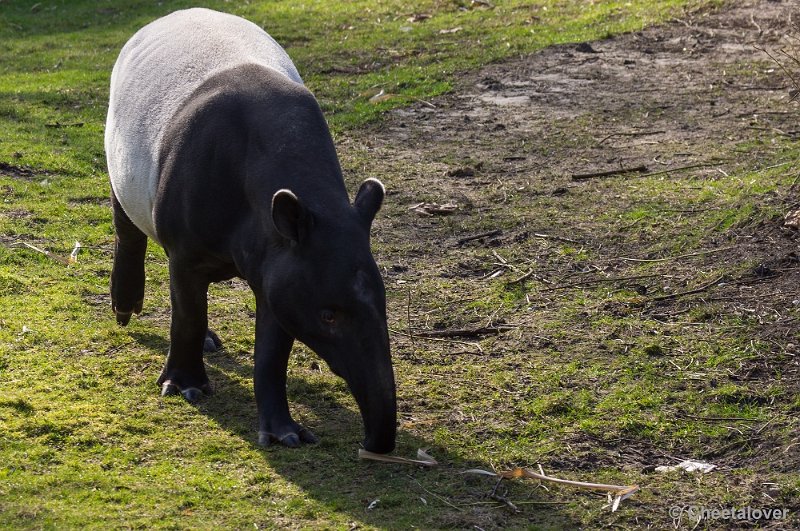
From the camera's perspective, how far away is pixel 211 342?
635 cm

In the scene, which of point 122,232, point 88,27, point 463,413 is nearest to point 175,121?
point 122,232

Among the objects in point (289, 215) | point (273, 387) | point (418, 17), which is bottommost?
point (418, 17)

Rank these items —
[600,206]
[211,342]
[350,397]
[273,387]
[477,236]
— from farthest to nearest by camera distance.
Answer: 1. [600,206]
2. [477,236]
3. [211,342]
4. [350,397]
5. [273,387]

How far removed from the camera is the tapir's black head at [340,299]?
4.62 meters

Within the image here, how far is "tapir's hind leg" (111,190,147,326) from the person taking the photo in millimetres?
6500

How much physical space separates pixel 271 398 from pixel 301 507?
78 centimetres

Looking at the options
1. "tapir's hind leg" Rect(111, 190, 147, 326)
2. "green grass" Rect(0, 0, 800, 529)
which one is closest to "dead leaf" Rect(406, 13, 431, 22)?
"green grass" Rect(0, 0, 800, 529)

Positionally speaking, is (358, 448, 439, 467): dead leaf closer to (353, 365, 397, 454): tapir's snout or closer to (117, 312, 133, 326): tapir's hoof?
(353, 365, 397, 454): tapir's snout

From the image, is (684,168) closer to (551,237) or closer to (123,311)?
(551,237)

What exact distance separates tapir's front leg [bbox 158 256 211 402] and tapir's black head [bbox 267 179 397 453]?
762 mm

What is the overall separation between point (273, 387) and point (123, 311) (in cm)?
168

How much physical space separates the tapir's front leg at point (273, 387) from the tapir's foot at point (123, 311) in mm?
1536

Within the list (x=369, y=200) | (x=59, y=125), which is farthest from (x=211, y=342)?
(x=59, y=125)

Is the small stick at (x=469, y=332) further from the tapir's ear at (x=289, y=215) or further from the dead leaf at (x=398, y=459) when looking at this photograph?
the tapir's ear at (x=289, y=215)
